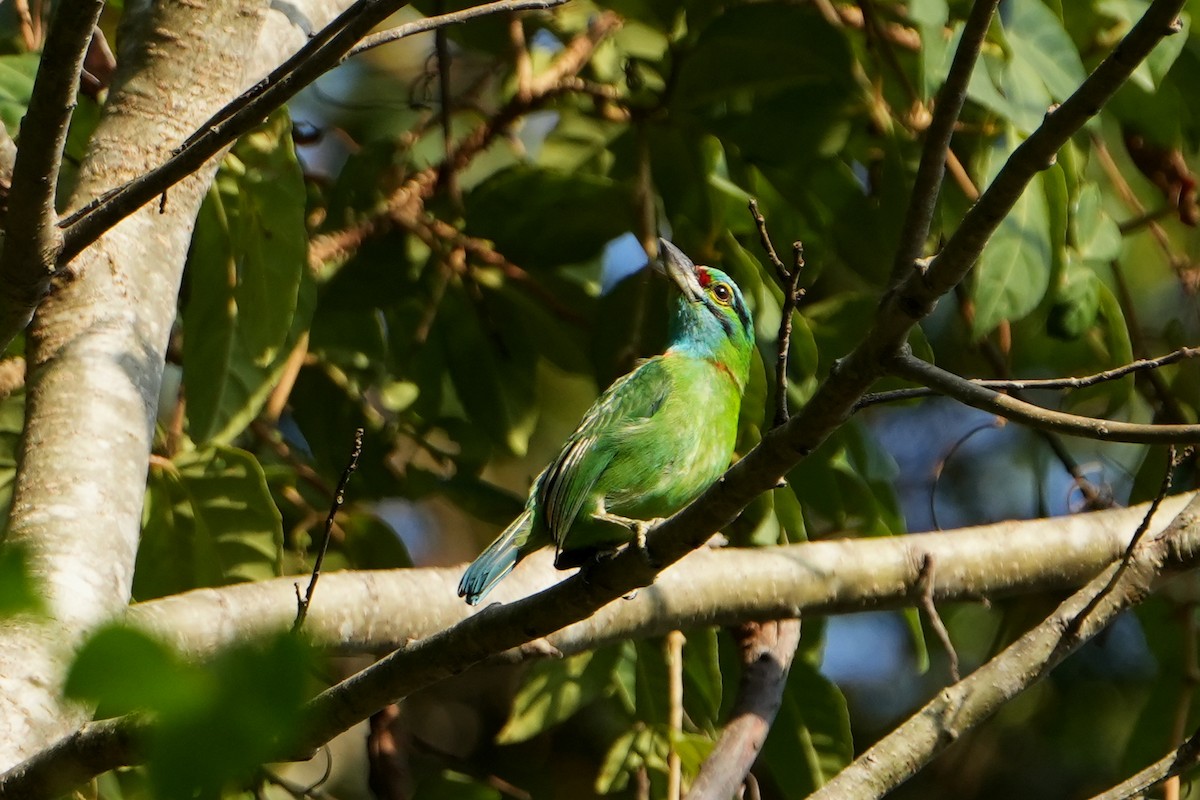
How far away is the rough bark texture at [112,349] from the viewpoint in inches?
98.2

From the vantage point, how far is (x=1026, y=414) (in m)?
2.00

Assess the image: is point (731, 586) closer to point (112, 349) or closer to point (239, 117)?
point (112, 349)

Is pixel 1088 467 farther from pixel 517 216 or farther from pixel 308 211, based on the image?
pixel 308 211

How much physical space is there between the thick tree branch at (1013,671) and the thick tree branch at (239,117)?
1.78 m

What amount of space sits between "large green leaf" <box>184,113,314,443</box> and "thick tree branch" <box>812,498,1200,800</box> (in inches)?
67.1

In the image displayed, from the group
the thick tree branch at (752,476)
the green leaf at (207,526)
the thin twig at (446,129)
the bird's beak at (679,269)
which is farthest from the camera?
the thin twig at (446,129)

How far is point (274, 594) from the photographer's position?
292 centimetres

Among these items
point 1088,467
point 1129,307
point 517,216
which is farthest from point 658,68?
point 1088,467

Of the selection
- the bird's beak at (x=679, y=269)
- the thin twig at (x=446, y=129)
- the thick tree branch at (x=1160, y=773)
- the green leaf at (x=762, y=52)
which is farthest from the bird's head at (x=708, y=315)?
the thick tree branch at (x=1160, y=773)

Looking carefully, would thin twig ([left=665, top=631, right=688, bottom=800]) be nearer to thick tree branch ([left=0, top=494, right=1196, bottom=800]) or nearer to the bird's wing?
thick tree branch ([left=0, top=494, right=1196, bottom=800])

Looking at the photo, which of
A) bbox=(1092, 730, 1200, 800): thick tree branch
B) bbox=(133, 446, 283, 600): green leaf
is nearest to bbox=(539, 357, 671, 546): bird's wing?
bbox=(133, 446, 283, 600): green leaf

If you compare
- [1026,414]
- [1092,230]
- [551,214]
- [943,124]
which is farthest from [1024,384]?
[551,214]

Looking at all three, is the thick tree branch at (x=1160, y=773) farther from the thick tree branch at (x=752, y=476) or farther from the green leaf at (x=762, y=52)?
the green leaf at (x=762, y=52)

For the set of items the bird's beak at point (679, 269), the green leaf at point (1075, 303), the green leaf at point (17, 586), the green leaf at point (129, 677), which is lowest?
the green leaf at point (129, 677)
